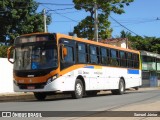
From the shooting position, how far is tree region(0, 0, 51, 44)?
1772 inches

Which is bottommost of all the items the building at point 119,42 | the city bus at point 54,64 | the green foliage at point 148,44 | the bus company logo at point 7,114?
the bus company logo at point 7,114

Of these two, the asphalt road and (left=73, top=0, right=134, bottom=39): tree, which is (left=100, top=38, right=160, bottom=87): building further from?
the asphalt road

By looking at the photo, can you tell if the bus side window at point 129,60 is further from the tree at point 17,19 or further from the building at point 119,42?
the building at point 119,42

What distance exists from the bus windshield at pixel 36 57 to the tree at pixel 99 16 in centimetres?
2025

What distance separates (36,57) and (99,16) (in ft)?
74.7

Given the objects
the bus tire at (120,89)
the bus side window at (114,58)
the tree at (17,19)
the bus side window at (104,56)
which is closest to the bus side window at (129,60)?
the bus tire at (120,89)

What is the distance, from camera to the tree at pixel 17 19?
45000 millimetres

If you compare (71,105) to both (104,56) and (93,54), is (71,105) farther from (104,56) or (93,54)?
(104,56)

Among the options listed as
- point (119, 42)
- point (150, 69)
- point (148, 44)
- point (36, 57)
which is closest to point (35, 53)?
point (36, 57)

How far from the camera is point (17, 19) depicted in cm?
4609

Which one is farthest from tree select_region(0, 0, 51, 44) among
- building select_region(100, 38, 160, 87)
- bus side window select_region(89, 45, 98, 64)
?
bus side window select_region(89, 45, 98, 64)

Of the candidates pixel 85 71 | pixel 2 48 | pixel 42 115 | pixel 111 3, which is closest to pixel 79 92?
pixel 85 71

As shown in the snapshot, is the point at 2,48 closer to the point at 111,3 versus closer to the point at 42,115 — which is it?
the point at 111,3

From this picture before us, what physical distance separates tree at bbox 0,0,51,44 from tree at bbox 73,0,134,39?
17.1 feet
